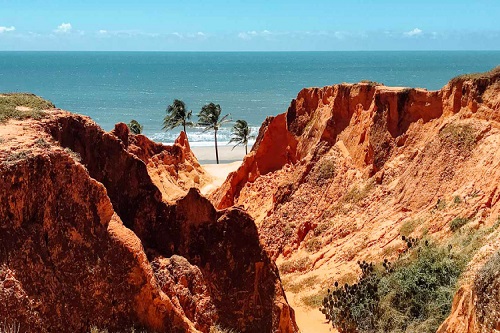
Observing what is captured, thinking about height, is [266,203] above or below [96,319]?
below

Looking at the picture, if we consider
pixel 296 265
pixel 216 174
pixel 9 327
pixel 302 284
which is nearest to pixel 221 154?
pixel 216 174

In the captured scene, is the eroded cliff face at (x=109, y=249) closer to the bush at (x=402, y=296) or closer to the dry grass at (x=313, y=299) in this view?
the bush at (x=402, y=296)

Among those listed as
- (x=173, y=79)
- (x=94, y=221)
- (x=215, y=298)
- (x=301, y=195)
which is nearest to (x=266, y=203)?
(x=301, y=195)

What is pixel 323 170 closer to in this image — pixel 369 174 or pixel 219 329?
pixel 369 174

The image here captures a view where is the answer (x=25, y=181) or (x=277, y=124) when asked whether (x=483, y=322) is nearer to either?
(x=25, y=181)

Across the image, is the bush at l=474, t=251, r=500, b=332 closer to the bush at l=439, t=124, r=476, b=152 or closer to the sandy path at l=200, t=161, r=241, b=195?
the bush at l=439, t=124, r=476, b=152

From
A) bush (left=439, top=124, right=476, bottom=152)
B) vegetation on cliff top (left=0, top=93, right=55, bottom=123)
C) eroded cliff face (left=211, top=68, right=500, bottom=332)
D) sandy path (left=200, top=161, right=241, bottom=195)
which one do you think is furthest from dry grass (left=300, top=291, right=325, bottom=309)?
sandy path (left=200, top=161, right=241, bottom=195)

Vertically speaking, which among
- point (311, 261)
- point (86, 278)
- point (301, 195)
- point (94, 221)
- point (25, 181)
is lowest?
point (311, 261)

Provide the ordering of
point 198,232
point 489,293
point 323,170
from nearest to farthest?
point 489,293
point 198,232
point 323,170
